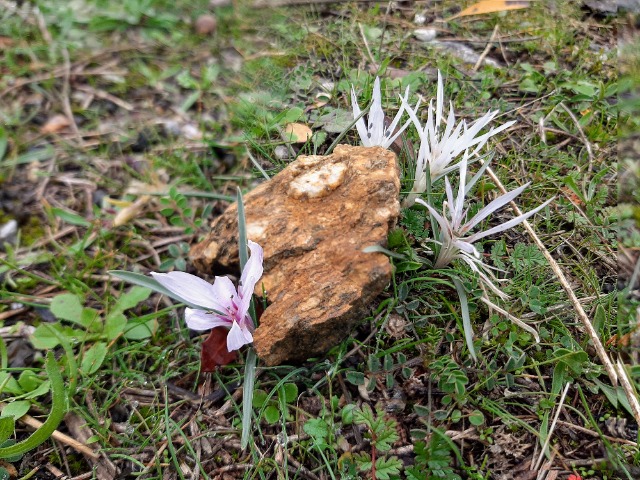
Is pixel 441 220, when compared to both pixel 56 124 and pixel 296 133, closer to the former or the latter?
pixel 296 133

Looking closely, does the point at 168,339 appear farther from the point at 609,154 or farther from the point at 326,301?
the point at 609,154

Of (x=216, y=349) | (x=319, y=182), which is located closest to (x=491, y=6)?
(x=319, y=182)

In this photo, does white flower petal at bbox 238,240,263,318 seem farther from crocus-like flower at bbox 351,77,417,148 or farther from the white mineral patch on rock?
crocus-like flower at bbox 351,77,417,148

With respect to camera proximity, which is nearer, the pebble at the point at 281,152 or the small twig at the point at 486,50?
the pebble at the point at 281,152

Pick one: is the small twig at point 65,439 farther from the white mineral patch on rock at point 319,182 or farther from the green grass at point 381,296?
the white mineral patch on rock at point 319,182

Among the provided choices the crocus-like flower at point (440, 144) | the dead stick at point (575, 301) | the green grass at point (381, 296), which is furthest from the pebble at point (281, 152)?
the dead stick at point (575, 301)

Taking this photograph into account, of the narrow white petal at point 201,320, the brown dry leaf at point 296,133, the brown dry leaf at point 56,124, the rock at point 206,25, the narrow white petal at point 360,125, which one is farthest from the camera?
the rock at point 206,25
